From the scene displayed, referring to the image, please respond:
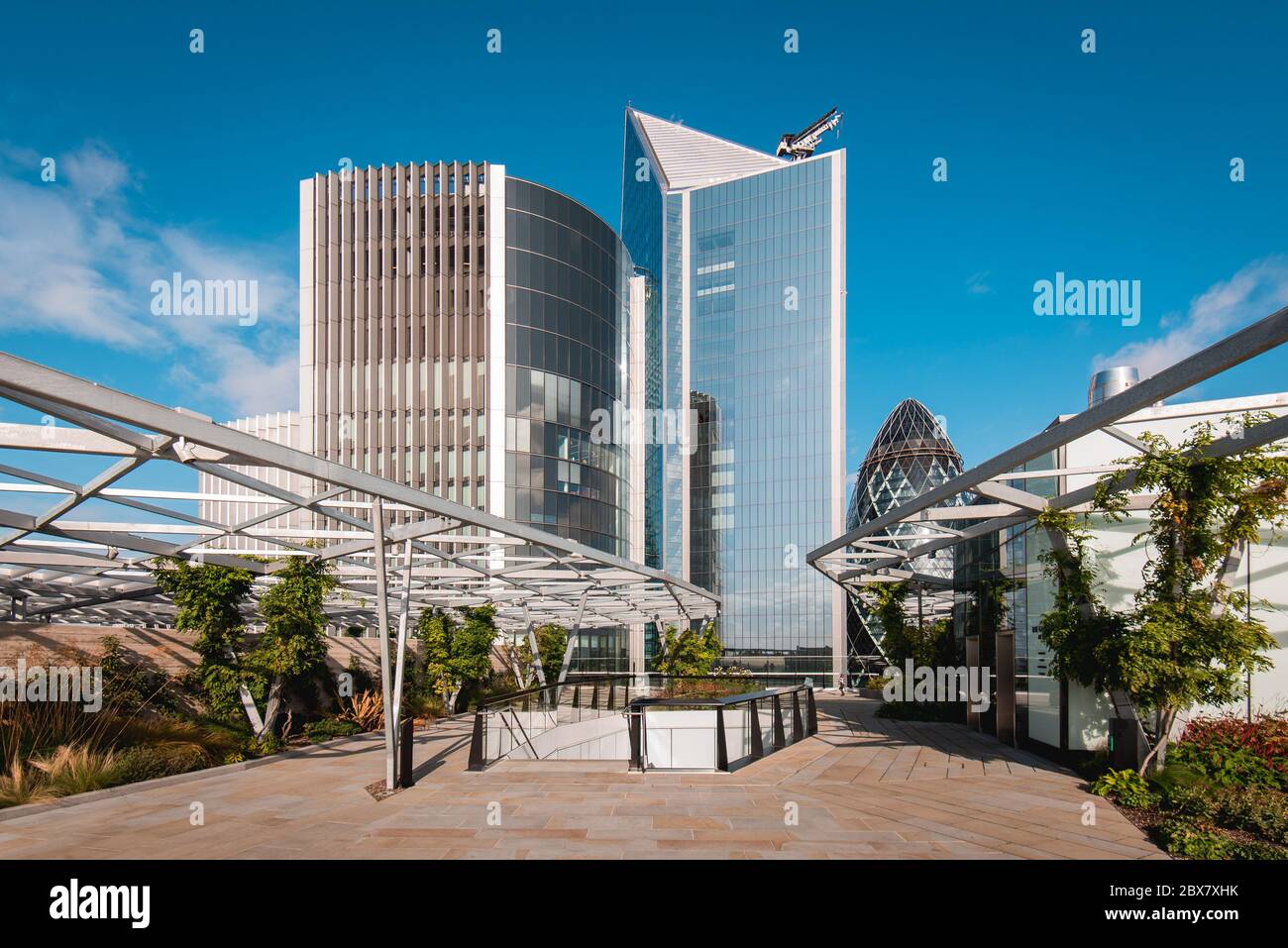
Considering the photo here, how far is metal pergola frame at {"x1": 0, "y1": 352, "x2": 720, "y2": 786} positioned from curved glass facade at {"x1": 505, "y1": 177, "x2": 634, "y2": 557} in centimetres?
1680

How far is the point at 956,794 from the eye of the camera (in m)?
11.0

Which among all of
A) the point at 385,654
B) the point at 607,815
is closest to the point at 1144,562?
the point at 607,815

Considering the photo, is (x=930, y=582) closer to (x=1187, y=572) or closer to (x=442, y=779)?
(x=1187, y=572)

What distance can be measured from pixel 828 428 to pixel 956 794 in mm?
53819

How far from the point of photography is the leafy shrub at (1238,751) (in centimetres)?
1030

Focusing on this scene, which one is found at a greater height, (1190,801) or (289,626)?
(289,626)

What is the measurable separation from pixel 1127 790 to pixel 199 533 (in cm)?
Result: 1387

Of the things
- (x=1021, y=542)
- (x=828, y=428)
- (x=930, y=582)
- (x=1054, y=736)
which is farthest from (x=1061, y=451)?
(x=828, y=428)

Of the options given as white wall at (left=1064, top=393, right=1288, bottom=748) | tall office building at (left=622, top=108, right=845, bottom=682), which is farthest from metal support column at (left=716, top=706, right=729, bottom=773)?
tall office building at (left=622, top=108, right=845, bottom=682)

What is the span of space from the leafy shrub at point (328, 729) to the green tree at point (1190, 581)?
556 inches

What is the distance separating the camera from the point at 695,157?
86.1 m

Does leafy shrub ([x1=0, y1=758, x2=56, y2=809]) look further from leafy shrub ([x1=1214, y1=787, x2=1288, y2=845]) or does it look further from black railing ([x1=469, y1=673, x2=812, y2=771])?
leafy shrub ([x1=1214, y1=787, x2=1288, y2=845])

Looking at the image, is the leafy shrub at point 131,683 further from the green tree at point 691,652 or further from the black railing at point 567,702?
the green tree at point 691,652

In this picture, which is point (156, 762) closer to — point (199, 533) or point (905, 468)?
point (199, 533)
